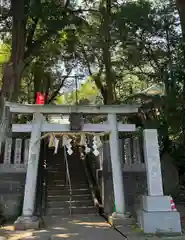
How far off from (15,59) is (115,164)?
6524mm

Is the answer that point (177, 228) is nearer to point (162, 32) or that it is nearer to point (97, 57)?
point (162, 32)

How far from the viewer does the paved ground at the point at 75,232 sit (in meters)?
6.67

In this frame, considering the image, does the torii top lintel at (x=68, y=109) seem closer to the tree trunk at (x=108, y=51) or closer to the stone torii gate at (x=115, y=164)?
the stone torii gate at (x=115, y=164)

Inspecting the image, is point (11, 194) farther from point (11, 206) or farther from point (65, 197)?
point (65, 197)

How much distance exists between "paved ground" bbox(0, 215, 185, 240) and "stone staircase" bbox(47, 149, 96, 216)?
3.79 feet

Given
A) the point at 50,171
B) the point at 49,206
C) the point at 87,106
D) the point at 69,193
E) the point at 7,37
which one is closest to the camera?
the point at 87,106

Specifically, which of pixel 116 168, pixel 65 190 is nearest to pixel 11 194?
pixel 65 190

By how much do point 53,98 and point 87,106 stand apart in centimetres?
1273

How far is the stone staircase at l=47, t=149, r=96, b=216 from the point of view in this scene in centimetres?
1008

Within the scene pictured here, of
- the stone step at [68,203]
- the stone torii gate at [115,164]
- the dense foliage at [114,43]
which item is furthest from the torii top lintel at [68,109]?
the stone step at [68,203]

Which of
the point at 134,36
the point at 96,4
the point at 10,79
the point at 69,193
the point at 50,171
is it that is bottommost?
the point at 69,193

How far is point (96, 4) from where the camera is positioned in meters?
14.6

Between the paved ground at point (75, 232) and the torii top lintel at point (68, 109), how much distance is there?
334cm

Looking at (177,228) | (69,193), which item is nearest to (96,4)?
(69,193)
